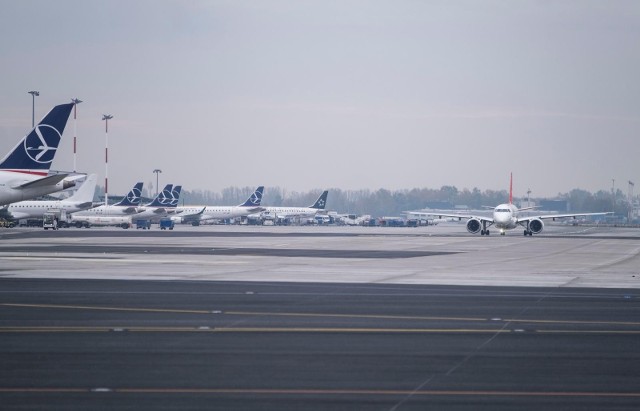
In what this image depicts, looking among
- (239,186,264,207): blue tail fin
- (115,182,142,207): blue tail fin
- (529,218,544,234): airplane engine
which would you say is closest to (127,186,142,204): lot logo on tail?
(115,182,142,207): blue tail fin

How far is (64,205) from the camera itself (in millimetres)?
103562

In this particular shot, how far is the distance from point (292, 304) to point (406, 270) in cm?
1345

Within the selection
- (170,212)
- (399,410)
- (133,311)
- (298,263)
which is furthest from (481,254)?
(170,212)

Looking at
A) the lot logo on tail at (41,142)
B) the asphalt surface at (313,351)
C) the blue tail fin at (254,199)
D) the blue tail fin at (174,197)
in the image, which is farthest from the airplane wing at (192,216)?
the asphalt surface at (313,351)

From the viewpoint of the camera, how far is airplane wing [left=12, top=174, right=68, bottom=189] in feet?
152

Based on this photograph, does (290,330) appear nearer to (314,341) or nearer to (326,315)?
(314,341)

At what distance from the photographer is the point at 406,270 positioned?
3362 cm

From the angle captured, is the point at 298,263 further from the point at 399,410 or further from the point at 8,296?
the point at 399,410

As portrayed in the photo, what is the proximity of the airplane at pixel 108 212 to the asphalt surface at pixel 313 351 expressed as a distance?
3349 inches

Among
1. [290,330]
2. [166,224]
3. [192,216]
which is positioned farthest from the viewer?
[192,216]

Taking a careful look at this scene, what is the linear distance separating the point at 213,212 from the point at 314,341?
417ft

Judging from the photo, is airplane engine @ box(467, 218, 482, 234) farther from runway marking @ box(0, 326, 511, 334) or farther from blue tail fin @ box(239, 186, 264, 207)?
runway marking @ box(0, 326, 511, 334)

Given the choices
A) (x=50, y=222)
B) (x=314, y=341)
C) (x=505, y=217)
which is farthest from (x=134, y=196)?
(x=314, y=341)

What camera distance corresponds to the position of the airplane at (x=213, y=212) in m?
132
